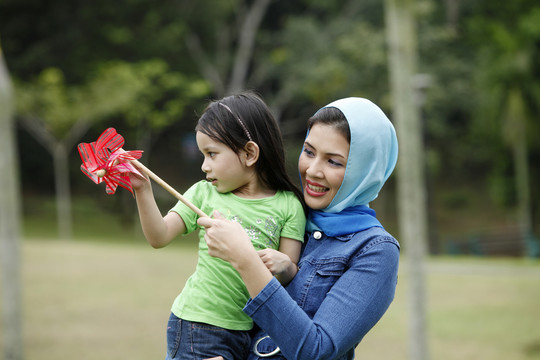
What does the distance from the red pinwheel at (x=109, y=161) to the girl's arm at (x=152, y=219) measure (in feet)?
0.10

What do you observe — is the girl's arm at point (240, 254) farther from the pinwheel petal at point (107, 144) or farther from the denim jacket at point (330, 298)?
the pinwheel petal at point (107, 144)

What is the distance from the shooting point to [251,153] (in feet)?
6.61

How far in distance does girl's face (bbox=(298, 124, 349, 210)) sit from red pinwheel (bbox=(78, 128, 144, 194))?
49 cm

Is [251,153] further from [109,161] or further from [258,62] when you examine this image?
[258,62]

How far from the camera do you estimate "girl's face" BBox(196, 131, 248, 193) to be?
77.6 inches

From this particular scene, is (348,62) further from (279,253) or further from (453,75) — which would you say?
(279,253)

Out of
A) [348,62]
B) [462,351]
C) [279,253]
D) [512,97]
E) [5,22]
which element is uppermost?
[5,22]

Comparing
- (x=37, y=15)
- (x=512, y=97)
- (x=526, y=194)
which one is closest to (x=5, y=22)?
(x=37, y=15)

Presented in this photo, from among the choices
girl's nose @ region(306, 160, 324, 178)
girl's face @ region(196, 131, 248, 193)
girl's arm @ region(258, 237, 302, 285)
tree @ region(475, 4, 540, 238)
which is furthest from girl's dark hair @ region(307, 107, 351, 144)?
tree @ region(475, 4, 540, 238)

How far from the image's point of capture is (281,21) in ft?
96.4

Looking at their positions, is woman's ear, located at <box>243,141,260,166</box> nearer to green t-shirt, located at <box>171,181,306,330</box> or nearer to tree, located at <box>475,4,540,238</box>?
green t-shirt, located at <box>171,181,306,330</box>

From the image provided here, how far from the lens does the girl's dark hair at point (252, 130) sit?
1.98 metres

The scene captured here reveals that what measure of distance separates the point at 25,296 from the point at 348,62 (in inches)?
631

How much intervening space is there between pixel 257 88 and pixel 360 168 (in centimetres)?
2323
